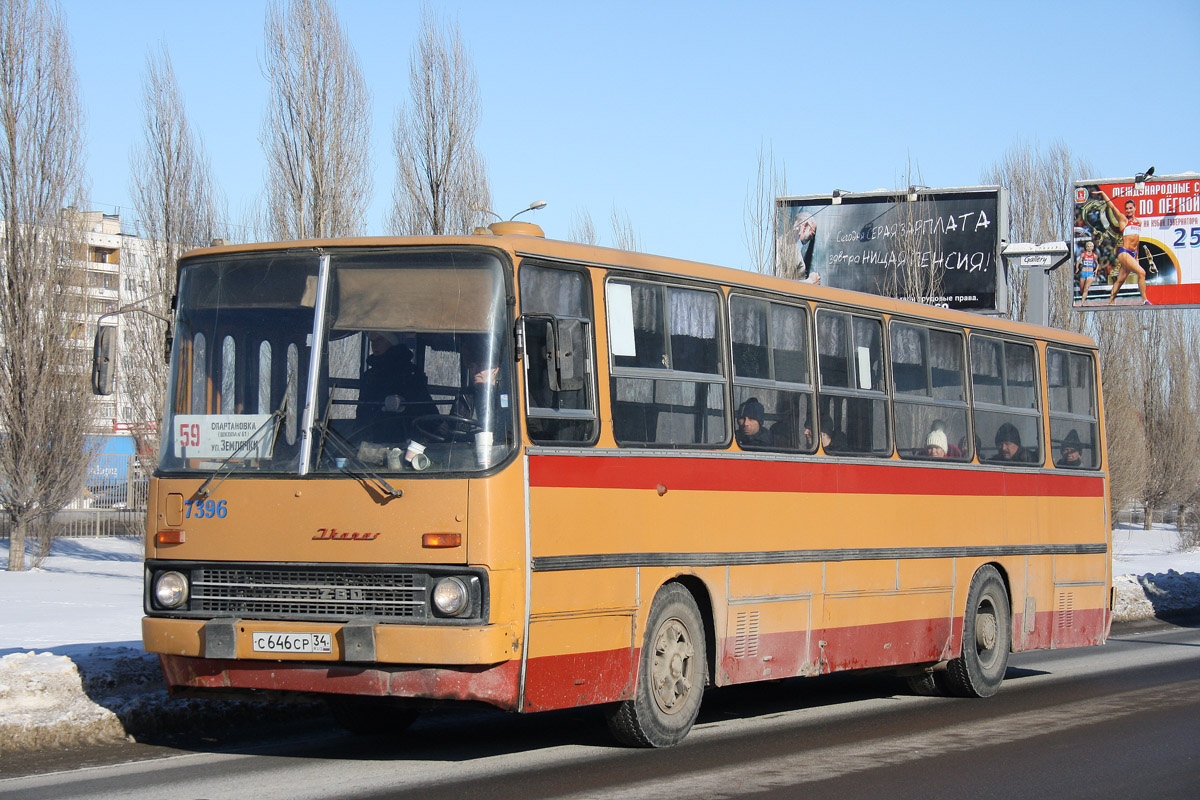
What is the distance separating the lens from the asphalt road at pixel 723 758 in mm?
7898

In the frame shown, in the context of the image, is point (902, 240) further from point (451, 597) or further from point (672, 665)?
point (451, 597)

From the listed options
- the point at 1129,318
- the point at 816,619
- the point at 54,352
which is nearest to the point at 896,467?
the point at 816,619

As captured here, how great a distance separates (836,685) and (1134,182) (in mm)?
24220

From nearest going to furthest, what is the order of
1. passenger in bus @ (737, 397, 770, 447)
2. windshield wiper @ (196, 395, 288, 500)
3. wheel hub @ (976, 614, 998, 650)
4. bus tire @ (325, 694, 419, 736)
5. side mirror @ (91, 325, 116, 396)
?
windshield wiper @ (196, 395, 288, 500)
side mirror @ (91, 325, 116, 396)
bus tire @ (325, 694, 419, 736)
passenger in bus @ (737, 397, 770, 447)
wheel hub @ (976, 614, 998, 650)

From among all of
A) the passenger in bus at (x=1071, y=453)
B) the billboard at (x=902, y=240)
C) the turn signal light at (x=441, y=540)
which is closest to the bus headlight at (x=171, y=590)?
the turn signal light at (x=441, y=540)

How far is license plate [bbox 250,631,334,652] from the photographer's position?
26.1 feet

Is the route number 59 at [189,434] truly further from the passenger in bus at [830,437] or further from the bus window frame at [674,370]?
the passenger in bus at [830,437]

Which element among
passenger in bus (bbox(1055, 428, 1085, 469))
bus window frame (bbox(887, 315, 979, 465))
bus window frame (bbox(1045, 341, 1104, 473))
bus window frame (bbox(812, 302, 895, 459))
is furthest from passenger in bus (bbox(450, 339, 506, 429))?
passenger in bus (bbox(1055, 428, 1085, 469))

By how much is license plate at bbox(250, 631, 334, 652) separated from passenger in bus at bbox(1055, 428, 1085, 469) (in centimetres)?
882

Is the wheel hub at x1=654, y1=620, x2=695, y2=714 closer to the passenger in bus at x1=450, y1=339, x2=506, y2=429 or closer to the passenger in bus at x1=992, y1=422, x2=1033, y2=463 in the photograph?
the passenger in bus at x1=450, y1=339, x2=506, y2=429

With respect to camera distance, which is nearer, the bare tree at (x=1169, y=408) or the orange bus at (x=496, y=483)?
the orange bus at (x=496, y=483)

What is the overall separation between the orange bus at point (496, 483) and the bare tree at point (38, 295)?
23.8 meters

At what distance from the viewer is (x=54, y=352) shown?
31.4 meters

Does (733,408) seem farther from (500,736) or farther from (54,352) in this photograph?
(54,352)
